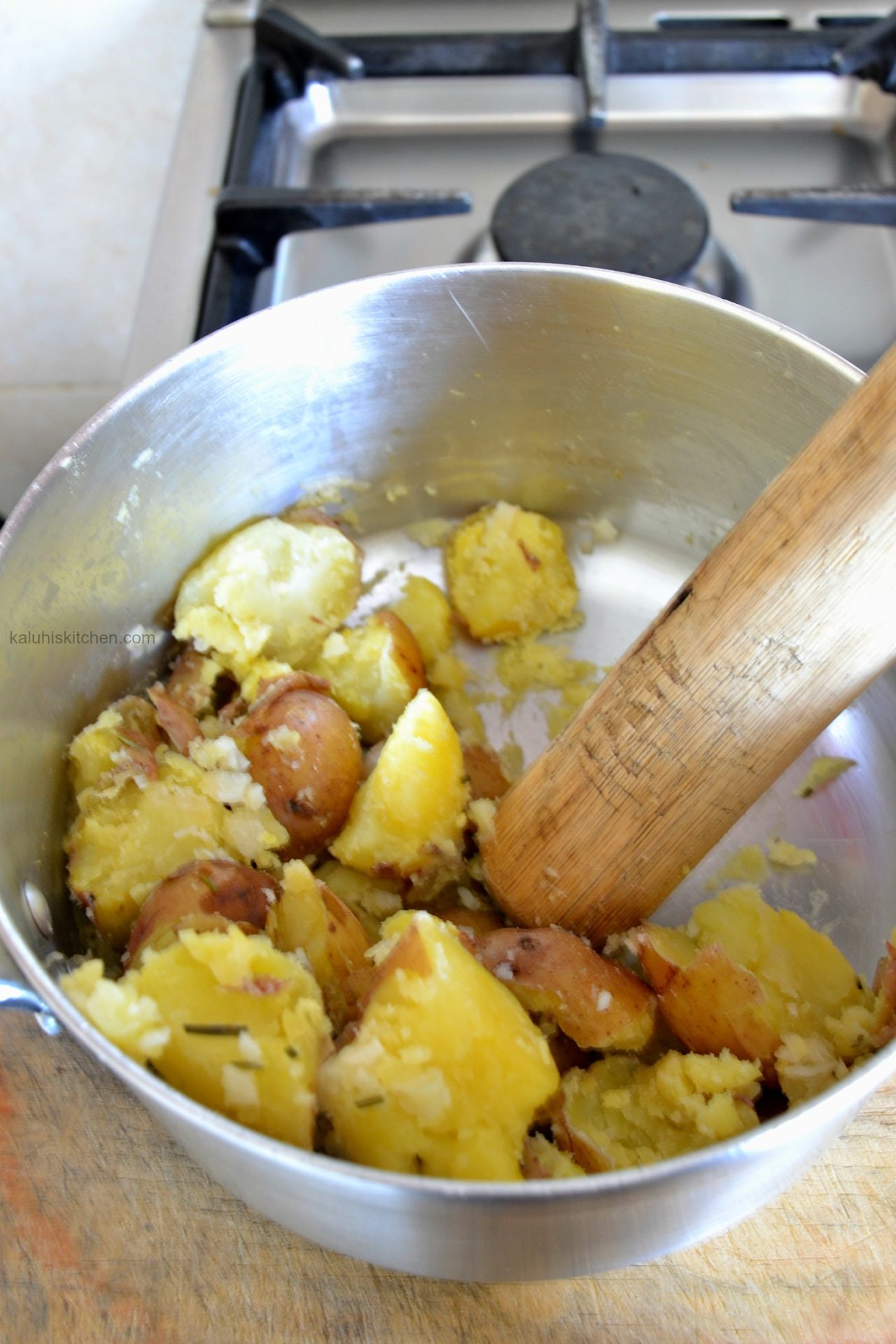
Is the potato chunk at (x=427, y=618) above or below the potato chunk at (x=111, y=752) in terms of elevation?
above

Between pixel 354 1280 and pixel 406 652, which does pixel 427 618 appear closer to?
pixel 406 652

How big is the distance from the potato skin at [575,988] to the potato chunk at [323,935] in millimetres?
97

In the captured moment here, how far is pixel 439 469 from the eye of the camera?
3.83 ft

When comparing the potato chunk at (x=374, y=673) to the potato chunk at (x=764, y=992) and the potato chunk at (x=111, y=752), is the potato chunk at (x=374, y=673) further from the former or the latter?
the potato chunk at (x=764, y=992)

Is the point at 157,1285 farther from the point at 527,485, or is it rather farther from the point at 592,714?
the point at 527,485

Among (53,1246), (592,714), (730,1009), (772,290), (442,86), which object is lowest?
(53,1246)

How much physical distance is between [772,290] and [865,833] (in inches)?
26.1

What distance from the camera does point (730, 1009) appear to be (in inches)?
29.5

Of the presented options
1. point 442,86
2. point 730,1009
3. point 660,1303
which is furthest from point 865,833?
point 442,86

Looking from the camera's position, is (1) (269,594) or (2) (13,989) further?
(1) (269,594)

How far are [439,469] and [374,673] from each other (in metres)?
0.29

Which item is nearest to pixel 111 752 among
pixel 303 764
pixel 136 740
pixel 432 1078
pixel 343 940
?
pixel 136 740

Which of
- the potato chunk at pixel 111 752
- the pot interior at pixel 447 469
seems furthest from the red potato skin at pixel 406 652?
the potato chunk at pixel 111 752

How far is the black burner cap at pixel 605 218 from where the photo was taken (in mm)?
1177
